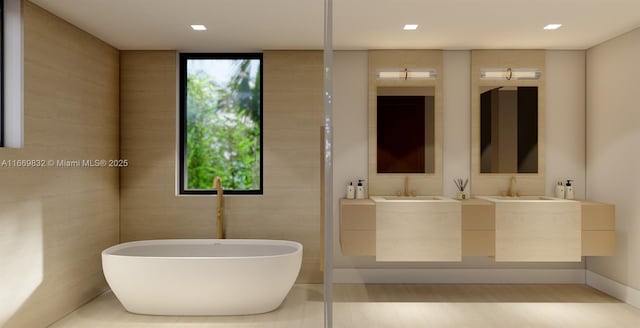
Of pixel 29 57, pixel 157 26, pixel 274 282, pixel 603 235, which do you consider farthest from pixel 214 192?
pixel 603 235

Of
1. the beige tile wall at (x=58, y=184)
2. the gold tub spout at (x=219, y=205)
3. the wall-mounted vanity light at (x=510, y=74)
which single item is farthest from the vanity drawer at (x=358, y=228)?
the beige tile wall at (x=58, y=184)

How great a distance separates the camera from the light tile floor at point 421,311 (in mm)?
3004

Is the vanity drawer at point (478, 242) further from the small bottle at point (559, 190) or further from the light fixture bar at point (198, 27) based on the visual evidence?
the light fixture bar at point (198, 27)

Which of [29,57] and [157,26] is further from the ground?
[157,26]

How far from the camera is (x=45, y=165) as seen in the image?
293 cm

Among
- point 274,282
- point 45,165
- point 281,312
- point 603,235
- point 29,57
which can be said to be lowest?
point 281,312

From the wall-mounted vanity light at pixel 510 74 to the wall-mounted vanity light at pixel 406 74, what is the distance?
0.46 meters

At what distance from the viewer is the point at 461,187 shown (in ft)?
12.9

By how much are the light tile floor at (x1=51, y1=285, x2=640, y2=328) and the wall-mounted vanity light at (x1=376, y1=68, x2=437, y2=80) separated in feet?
6.12

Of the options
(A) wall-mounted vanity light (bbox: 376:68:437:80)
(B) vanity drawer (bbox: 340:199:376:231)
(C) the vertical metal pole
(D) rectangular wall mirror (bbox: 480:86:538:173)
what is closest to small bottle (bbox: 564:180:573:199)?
(D) rectangular wall mirror (bbox: 480:86:538:173)

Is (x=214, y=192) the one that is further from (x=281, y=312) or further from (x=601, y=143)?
(x=601, y=143)

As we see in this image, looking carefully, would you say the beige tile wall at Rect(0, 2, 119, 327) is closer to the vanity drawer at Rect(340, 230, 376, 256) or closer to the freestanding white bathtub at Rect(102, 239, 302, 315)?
the freestanding white bathtub at Rect(102, 239, 302, 315)

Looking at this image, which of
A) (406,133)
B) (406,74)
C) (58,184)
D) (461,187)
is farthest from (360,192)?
(58,184)

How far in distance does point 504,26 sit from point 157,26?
260 cm
